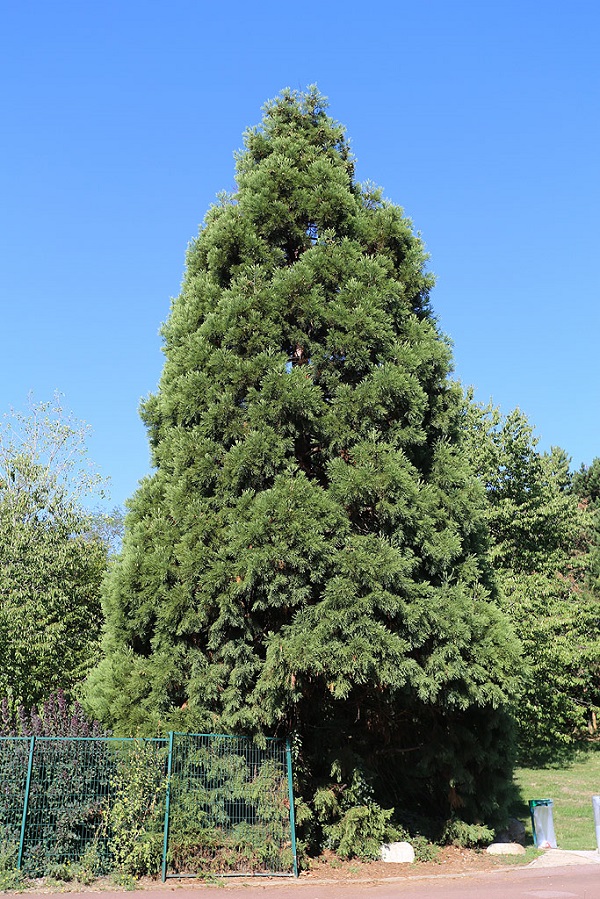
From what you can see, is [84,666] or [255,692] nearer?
[255,692]

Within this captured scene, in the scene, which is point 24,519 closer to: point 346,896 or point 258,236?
point 258,236

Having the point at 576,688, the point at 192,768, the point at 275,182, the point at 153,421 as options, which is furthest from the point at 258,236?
the point at 576,688

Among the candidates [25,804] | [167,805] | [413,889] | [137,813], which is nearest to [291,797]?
[167,805]

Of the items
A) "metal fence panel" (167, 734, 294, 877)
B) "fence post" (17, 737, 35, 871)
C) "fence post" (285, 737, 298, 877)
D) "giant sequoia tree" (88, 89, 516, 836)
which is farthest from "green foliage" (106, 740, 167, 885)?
"fence post" (285, 737, 298, 877)

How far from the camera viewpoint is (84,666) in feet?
47.9

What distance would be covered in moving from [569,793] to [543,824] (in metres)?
6.86

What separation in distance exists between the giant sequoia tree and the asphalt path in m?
1.18

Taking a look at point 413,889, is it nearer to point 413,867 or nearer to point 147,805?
point 413,867

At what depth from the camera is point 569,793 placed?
53.8 feet

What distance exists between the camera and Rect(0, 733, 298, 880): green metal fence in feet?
25.6

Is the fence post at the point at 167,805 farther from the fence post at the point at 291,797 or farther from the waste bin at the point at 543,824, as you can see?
the waste bin at the point at 543,824

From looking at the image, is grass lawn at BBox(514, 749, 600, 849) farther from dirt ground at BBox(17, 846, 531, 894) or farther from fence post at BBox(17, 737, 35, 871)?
fence post at BBox(17, 737, 35, 871)

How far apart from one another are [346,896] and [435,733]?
117 inches

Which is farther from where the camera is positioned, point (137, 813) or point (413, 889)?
point (137, 813)
